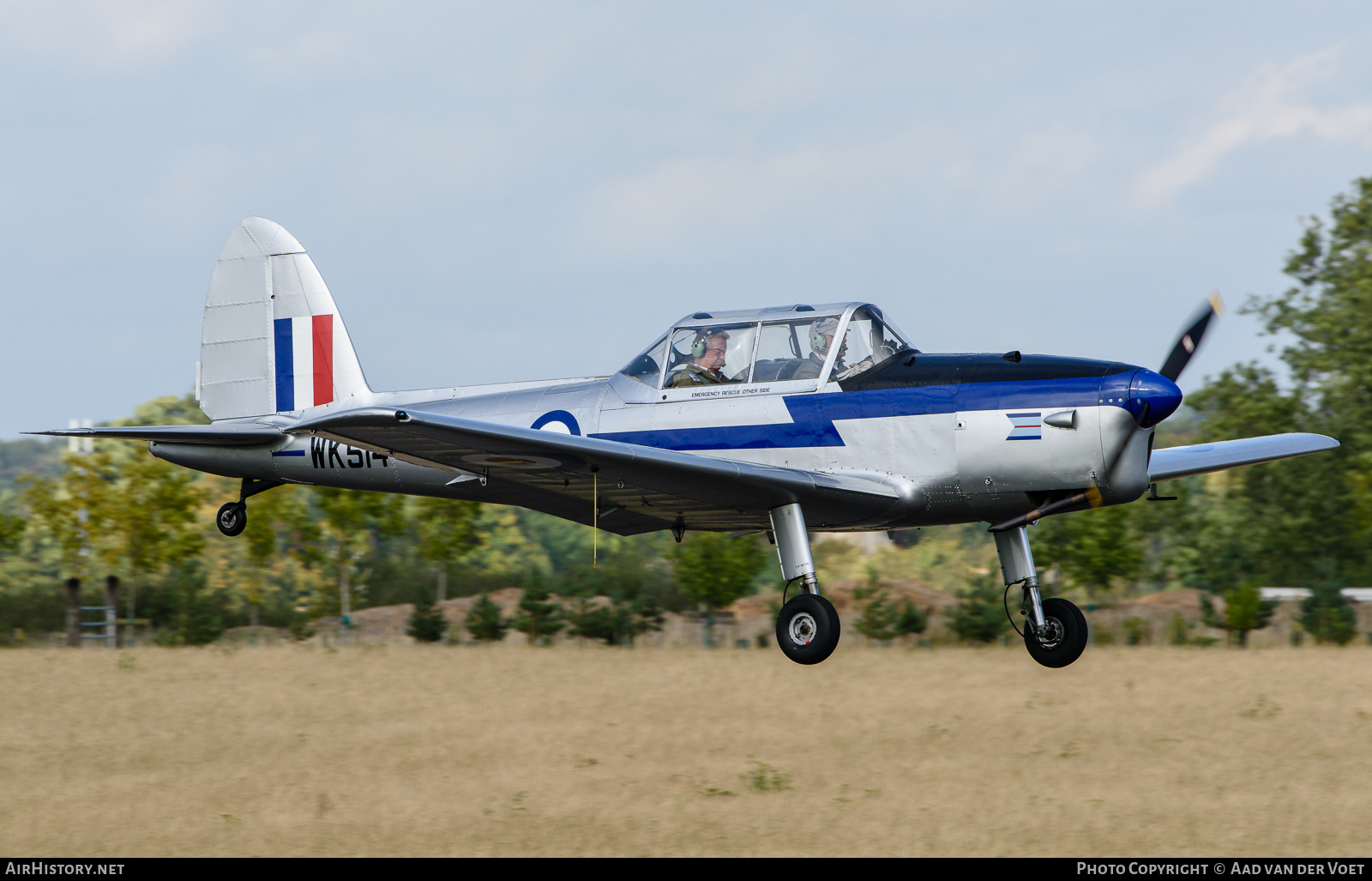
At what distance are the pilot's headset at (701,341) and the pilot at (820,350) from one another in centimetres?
67

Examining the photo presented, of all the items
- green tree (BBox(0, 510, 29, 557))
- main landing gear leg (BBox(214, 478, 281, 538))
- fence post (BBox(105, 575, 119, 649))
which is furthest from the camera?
fence post (BBox(105, 575, 119, 649))

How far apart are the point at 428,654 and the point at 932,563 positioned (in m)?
35.7

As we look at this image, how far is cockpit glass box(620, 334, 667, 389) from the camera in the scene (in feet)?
33.8

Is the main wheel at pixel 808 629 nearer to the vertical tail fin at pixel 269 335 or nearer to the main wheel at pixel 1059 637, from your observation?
the main wheel at pixel 1059 637

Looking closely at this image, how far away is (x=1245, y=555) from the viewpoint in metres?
49.8

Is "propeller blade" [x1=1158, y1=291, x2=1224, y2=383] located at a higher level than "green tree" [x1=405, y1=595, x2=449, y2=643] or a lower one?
higher

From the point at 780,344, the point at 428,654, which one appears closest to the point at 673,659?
the point at 428,654

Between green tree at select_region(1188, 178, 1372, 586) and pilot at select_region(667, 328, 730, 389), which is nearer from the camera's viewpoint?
pilot at select_region(667, 328, 730, 389)

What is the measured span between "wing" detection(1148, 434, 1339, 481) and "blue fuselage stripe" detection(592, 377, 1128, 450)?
1.96 m

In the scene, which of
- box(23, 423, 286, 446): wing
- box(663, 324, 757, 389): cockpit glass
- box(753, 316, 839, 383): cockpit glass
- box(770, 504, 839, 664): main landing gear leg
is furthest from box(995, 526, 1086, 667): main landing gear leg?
box(23, 423, 286, 446): wing

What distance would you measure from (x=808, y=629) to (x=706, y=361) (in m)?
2.45

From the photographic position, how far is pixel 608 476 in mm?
9125

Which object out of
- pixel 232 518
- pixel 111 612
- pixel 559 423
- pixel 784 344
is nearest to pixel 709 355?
pixel 784 344

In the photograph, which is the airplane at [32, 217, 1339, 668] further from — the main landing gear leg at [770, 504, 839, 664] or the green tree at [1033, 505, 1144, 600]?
the green tree at [1033, 505, 1144, 600]
